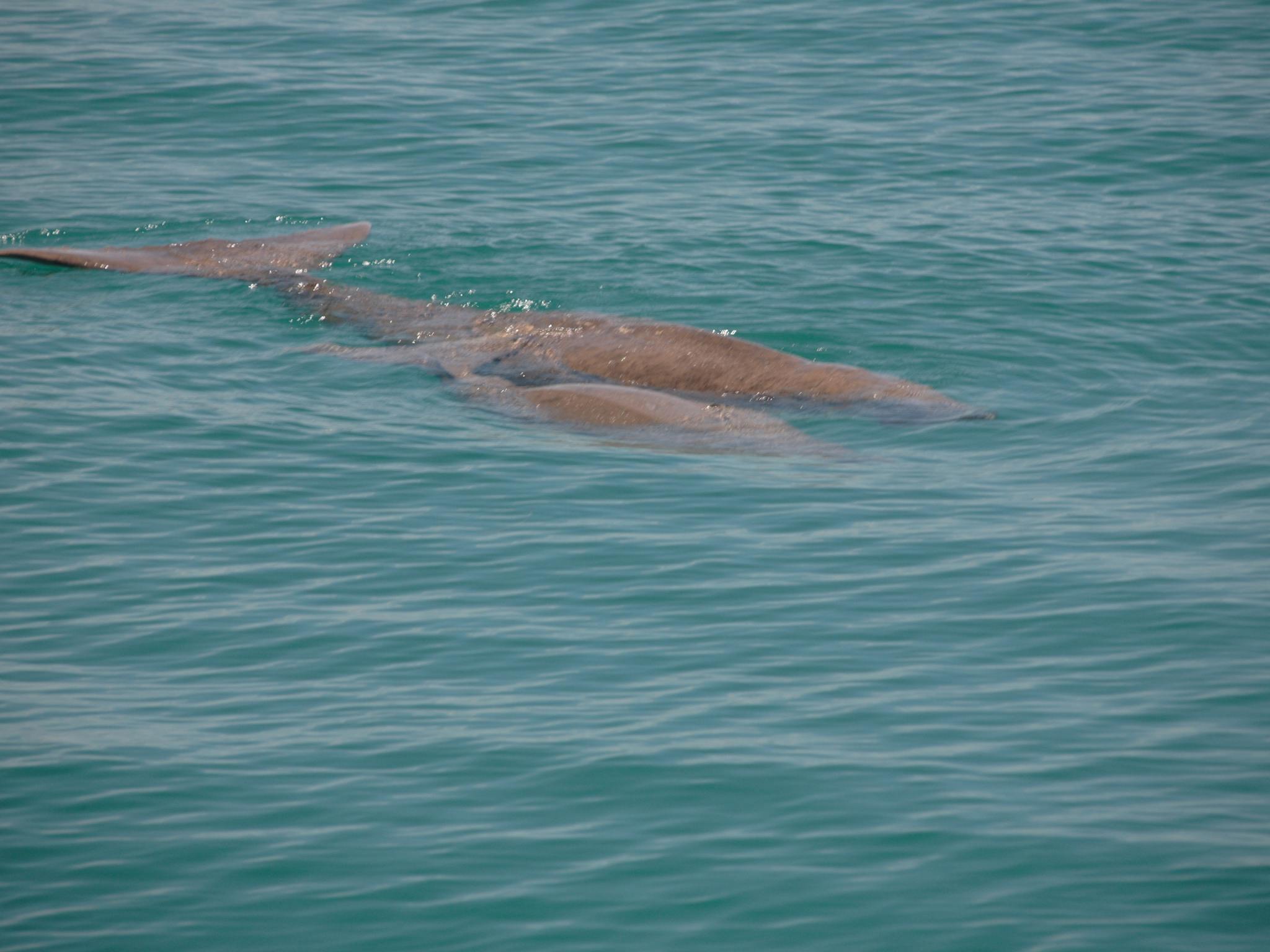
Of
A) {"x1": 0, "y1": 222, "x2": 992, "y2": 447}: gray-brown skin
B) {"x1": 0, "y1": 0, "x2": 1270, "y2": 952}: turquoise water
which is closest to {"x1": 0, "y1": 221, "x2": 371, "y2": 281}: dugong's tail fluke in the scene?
{"x1": 0, "y1": 222, "x2": 992, "y2": 447}: gray-brown skin

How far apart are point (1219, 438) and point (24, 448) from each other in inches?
340

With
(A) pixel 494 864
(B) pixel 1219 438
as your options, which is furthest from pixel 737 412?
(A) pixel 494 864

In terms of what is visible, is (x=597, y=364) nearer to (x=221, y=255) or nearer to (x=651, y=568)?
(x=651, y=568)

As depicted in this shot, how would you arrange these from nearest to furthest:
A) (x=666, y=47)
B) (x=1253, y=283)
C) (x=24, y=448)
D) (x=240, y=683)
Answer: (x=240, y=683) < (x=24, y=448) < (x=1253, y=283) < (x=666, y=47)

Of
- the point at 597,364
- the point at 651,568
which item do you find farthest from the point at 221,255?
the point at 651,568

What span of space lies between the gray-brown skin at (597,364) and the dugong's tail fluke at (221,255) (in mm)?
21

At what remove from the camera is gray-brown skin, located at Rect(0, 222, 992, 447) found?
1170 cm

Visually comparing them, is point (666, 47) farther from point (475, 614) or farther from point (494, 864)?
point (494, 864)

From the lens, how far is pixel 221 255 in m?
15.1

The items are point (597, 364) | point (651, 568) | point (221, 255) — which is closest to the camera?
point (651, 568)

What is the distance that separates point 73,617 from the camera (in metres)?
8.57

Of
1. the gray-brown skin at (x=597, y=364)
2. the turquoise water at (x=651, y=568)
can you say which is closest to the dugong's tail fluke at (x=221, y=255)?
the gray-brown skin at (x=597, y=364)

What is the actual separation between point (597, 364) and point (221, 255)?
458 centimetres

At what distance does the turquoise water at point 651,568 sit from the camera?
630 centimetres
